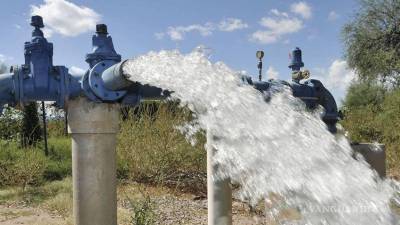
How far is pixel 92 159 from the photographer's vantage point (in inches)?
84.1

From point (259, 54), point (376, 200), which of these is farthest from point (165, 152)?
point (376, 200)

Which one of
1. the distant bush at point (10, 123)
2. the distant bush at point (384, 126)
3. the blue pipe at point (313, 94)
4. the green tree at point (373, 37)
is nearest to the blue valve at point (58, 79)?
the blue pipe at point (313, 94)

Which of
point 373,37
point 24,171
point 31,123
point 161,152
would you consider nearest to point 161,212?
point 161,152

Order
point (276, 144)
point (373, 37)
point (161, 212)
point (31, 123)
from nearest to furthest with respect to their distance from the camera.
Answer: point (276, 144)
point (161, 212)
point (31, 123)
point (373, 37)

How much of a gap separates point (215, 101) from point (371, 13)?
748 inches

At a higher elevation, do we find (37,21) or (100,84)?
(37,21)

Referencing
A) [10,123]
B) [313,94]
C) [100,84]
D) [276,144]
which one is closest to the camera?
[276,144]

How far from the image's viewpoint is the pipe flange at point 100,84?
2061mm

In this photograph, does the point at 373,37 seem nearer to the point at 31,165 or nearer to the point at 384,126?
the point at 384,126

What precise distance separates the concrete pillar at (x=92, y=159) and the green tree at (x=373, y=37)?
17.2 m

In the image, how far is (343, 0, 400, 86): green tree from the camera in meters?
18.3

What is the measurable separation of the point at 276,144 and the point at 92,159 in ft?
2.88

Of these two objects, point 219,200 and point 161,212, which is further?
point 161,212

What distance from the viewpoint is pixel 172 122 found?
23.5 ft
